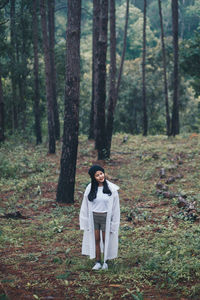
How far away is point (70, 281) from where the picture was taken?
5.37 meters

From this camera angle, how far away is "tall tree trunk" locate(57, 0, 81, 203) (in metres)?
10.8

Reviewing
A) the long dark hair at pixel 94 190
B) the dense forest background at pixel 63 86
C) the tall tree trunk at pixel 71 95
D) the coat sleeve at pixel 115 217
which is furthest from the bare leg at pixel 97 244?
the dense forest background at pixel 63 86

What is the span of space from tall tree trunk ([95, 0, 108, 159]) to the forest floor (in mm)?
958

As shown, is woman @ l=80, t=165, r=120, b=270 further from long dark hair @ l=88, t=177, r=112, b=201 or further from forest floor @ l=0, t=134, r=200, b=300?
forest floor @ l=0, t=134, r=200, b=300

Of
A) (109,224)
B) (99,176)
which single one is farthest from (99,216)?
(99,176)

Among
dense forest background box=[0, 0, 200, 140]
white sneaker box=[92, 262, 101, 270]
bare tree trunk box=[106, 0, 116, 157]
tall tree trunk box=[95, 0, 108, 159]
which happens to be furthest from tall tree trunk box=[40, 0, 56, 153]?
white sneaker box=[92, 262, 101, 270]

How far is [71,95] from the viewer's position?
429 inches

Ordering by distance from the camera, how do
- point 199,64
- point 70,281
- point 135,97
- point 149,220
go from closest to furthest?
point 70,281 < point 149,220 < point 199,64 < point 135,97

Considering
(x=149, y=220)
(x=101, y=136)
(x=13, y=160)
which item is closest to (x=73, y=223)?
(x=149, y=220)

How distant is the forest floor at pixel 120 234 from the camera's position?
5.08m

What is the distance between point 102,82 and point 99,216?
33.1 ft

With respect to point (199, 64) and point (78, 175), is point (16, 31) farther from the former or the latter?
point (78, 175)

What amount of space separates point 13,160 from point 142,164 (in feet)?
20.4

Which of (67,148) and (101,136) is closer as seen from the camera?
(67,148)
